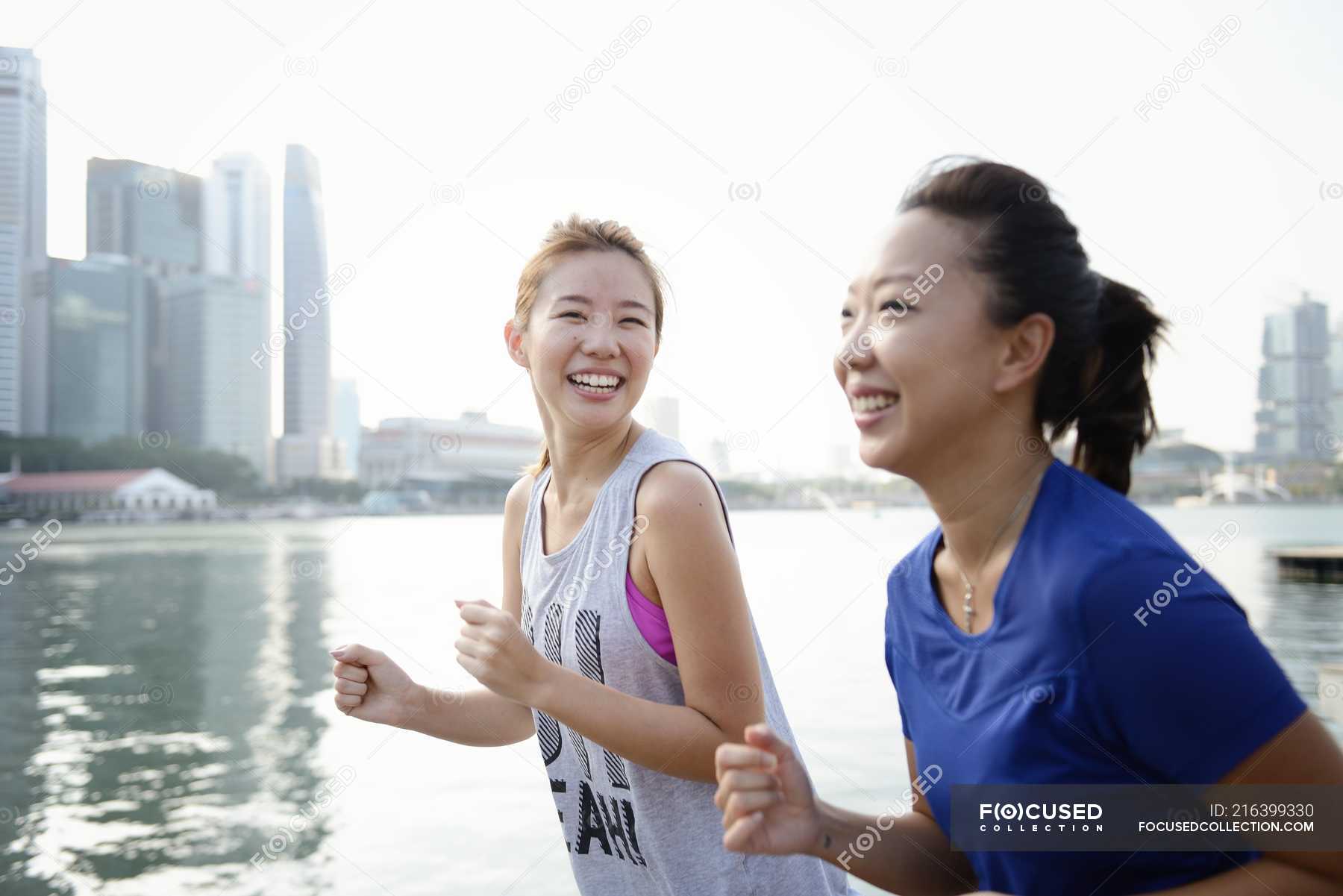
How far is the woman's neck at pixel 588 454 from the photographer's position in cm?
190

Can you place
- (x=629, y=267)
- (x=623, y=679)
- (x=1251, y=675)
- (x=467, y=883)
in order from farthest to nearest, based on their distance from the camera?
(x=467, y=883) → (x=629, y=267) → (x=623, y=679) → (x=1251, y=675)

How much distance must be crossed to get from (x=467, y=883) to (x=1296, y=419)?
11565 mm

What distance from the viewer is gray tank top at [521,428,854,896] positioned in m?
1.69

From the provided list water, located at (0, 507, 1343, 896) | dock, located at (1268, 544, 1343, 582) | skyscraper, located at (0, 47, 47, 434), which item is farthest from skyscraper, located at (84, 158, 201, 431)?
dock, located at (1268, 544, 1343, 582)

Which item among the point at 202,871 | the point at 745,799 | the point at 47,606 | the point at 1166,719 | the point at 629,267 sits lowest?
the point at 47,606

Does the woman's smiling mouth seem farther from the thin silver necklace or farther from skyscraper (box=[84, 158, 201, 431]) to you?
skyscraper (box=[84, 158, 201, 431])

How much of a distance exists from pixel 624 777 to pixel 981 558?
80cm

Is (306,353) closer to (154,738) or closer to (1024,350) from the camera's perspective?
(154,738)

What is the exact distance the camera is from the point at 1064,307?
4.20ft

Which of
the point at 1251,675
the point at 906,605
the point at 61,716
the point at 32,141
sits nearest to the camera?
the point at 1251,675

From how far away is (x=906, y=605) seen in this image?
144 centimetres

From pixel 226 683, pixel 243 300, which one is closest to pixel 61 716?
pixel 226 683

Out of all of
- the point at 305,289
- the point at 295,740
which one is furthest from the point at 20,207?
the point at 295,740

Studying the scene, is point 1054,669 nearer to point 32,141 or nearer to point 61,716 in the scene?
point 61,716
